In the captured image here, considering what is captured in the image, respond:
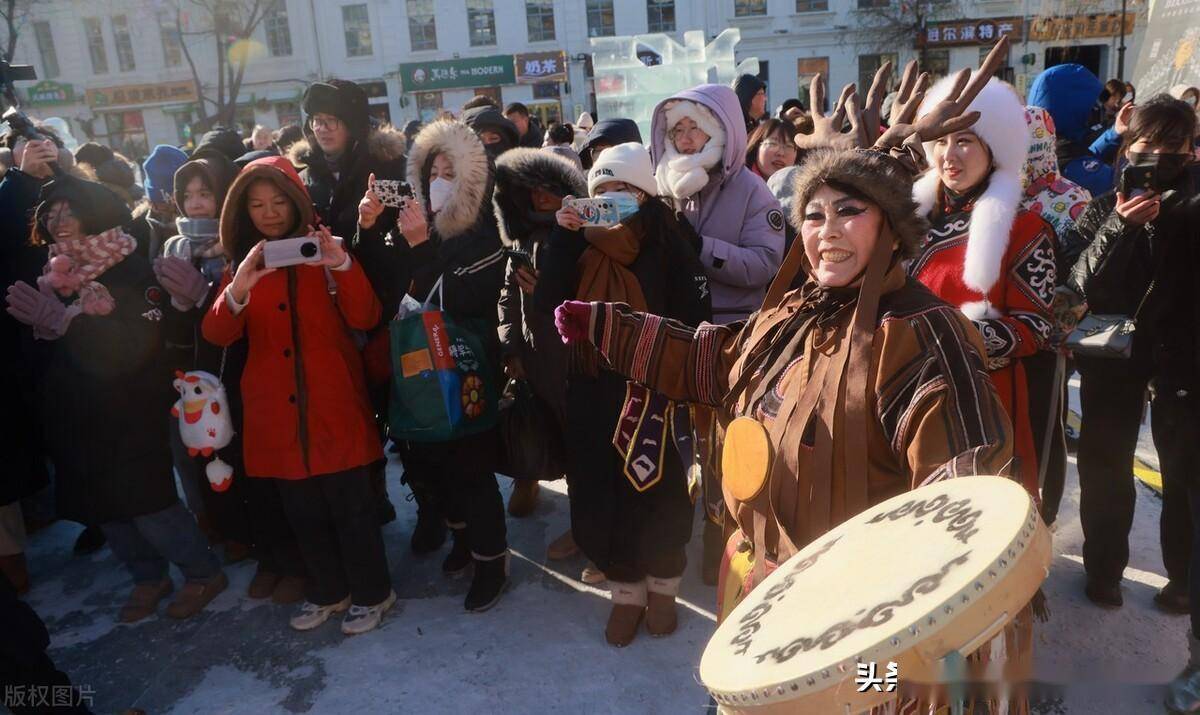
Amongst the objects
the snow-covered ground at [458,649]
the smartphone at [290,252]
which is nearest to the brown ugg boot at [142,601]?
the snow-covered ground at [458,649]

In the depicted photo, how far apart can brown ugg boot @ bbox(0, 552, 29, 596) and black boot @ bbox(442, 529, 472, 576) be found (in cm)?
214

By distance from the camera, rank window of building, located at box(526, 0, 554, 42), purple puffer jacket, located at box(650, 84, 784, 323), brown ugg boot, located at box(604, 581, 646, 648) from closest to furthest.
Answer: brown ugg boot, located at box(604, 581, 646, 648), purple puffer jacket, located at box(650, 84, 784, 323), window of building, located at box(526, 0, 554, 42)

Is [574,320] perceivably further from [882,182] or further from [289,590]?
[289,590]

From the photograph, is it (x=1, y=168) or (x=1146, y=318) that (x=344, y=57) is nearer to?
(x=1, y=168)

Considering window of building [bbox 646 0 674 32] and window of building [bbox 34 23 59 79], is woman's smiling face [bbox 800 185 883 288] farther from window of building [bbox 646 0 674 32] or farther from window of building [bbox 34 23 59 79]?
window of building [bbox 34 23 59 79]

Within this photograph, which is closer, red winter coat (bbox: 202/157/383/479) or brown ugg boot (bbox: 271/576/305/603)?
red winter coat (bbox: 202/157/383/479)

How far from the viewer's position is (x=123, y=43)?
96.6ft

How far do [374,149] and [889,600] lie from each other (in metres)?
3.45

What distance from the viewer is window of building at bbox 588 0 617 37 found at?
27781 mm

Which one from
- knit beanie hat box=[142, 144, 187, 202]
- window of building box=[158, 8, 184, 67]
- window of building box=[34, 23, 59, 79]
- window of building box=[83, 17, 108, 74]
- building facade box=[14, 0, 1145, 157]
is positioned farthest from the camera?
window of building box=[34, 23, 59, 79]

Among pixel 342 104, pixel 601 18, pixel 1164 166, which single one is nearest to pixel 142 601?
pixel 342 104

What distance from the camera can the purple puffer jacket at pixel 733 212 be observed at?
10.3ft

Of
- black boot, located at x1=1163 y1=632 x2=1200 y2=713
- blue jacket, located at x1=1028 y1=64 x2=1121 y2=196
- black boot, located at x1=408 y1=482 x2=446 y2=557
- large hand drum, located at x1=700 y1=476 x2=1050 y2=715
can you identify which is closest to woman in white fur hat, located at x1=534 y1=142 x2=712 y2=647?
black boot, located at x1=408 y1=482 x2=446 y2=557

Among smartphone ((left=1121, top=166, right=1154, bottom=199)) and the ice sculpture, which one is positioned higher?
the ice sculpture
